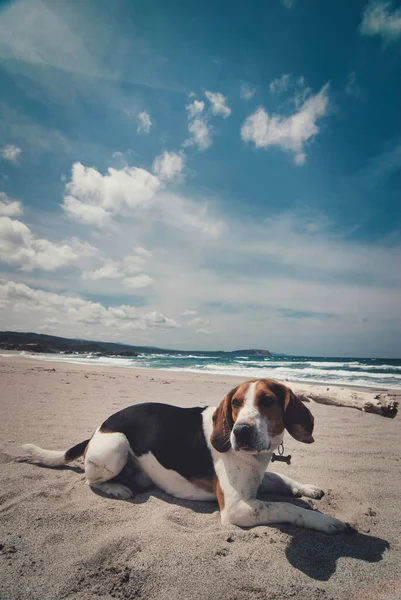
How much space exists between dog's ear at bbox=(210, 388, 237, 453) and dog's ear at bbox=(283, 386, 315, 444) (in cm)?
50

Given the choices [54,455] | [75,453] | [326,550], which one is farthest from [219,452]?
[54,455]

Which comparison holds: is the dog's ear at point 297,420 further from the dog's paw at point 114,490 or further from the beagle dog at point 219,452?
the dog's paw at point 114,490

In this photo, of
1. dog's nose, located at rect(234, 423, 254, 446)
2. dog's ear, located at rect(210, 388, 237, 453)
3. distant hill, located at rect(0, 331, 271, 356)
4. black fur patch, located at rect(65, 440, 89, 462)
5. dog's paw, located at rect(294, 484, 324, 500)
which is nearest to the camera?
dog's nose, located at rect(234, 423, 254, 446)

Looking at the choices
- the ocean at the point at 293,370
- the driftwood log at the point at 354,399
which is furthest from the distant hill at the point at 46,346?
the driftwood log at the point at 354,399

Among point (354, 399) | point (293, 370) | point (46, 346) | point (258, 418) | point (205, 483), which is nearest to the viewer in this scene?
point (258, 418)

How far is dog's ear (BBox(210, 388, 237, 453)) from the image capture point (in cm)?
289

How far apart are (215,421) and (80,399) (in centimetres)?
616

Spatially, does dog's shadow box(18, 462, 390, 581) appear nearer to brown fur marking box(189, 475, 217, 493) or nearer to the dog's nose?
brown fur marking box(189, 475, 217, 493)

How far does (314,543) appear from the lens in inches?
94.4

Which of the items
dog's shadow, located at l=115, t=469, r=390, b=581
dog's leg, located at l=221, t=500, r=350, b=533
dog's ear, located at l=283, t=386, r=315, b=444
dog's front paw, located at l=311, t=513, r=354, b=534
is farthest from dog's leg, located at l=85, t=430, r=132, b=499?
dog's front paw, located at l=311, t=513, r=354, b=534

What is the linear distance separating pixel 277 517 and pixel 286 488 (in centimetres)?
76

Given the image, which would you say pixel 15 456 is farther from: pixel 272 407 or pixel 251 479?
pixel 272 407

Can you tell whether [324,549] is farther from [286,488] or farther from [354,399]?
[354,399]

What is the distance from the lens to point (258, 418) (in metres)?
2.61
